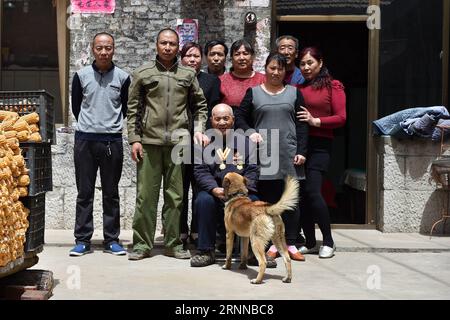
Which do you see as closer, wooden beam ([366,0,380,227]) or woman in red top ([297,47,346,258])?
woman in red top ([297,47,346,258])

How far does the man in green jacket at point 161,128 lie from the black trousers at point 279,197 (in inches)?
29.5

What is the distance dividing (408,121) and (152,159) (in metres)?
3.01

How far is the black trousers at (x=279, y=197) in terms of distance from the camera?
6.70 metres

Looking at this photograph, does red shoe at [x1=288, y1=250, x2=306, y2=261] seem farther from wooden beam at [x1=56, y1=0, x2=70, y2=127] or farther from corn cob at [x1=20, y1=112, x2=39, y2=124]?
wooden beam at [x1=56, y1=0, x2=70, y2=127]

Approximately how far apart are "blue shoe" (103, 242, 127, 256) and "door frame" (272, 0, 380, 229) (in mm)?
2871

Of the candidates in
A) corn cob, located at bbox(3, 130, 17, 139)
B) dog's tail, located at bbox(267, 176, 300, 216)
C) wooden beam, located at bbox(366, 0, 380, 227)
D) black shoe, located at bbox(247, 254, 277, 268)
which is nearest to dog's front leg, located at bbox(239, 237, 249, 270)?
black shoe, located at bbox(247, 254, 277, 268)

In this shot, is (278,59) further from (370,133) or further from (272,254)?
(370,133)

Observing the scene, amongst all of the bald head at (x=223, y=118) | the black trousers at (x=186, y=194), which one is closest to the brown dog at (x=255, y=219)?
the bald head at (x=223, y=118)

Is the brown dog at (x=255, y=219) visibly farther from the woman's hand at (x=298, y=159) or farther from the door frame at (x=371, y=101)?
the door frame at (x=371, y=101)

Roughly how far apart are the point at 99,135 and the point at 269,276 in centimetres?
209

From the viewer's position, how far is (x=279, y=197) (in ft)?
22.0

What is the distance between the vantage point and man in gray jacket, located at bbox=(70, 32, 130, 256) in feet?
22.5

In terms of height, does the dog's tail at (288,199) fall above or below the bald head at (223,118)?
below

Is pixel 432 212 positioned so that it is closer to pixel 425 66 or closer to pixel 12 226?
pixel 425 66
